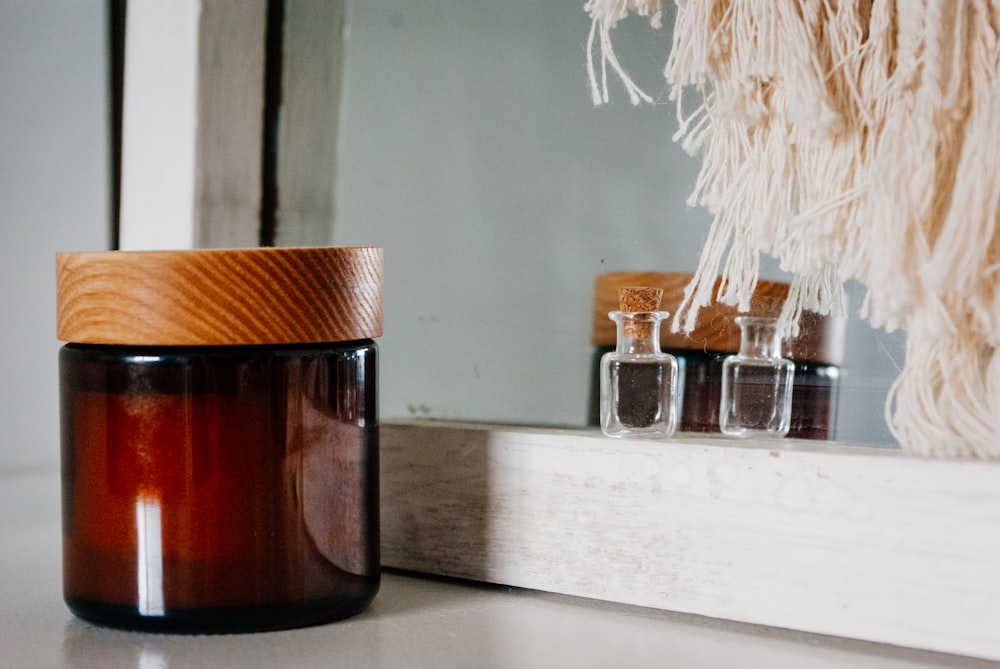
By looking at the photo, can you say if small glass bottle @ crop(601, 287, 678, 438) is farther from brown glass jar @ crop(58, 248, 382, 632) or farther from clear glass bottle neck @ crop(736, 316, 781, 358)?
brown glass jar @ crop(58, 248, 382, 632)

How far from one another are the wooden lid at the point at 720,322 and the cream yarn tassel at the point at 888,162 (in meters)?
0.03

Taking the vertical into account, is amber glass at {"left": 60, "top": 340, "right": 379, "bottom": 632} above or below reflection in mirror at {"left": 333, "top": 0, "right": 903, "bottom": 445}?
below

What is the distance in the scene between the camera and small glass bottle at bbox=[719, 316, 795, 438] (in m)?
0.57

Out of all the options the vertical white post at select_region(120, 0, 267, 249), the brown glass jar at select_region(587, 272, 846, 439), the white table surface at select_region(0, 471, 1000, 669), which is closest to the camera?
the white table surface at select_region(0, 471, 1000, 669)

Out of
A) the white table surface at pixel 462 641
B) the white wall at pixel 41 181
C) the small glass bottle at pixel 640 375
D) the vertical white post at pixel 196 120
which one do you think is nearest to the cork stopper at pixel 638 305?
the small glass bottle at pixel 640 375

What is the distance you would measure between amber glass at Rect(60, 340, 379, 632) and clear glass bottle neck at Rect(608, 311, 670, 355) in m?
0.18

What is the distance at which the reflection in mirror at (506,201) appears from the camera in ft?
2.01

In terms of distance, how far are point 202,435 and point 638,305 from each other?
251mm

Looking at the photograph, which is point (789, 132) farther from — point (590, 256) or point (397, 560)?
point (397, 560)

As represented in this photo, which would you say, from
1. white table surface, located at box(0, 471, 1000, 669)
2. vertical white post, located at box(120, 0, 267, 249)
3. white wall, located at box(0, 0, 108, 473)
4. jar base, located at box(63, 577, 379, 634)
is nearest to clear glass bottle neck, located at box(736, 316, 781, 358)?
white table surface, located at box(0, 471, 1000, 669)

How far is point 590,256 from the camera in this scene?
0.65m

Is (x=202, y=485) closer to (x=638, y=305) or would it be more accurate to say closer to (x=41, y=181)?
(x=638, y=305)

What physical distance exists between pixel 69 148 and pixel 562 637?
661 millimetres

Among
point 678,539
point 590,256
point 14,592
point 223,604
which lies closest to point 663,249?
point 590,256
